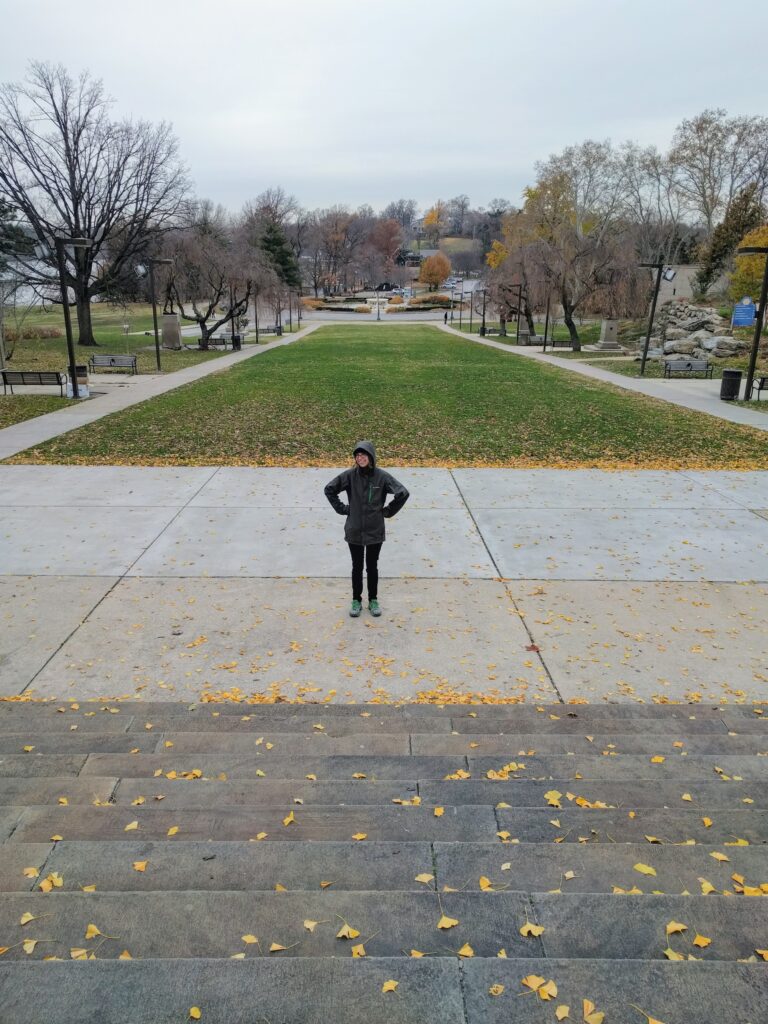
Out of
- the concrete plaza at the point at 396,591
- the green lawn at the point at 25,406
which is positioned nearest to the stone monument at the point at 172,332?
the green lawn at the point at 25,406

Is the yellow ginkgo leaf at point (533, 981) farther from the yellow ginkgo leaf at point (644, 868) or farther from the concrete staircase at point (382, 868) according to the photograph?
the yellow ginkgo leaf at point (644, 868)

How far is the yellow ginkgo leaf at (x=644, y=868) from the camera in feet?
9.67

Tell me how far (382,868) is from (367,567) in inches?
153

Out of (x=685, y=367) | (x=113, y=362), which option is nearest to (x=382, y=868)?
(x=685, y=367)

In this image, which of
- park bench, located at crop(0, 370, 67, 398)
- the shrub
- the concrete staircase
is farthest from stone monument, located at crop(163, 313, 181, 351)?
the concrete staircase

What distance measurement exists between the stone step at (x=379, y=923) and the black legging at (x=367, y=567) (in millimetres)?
4163

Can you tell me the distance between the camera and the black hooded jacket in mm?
6457

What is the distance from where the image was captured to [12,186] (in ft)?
121

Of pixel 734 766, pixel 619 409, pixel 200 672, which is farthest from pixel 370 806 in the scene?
pixel 619 409

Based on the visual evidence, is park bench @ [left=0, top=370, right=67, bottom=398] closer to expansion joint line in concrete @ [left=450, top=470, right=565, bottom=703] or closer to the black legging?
expansion joint line in concrete @ [left=450, top=470, right=565, bottom=703]

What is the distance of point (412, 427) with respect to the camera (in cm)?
1641

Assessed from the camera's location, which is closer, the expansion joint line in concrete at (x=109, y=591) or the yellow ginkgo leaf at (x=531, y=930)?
the yellow ginkgo leaf at (x=531, y=930)

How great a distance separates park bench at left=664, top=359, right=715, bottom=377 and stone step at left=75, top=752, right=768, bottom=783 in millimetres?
25011

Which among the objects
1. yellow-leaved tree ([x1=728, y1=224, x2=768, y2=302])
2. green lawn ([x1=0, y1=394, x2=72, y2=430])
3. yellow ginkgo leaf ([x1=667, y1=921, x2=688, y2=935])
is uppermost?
yellow-leaved tree ([x1=728, y1=224, x2=768, y2=302])
